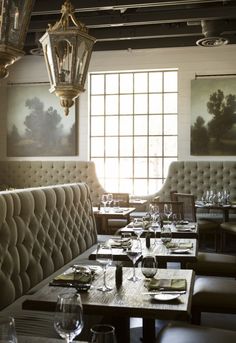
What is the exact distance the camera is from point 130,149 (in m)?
8.72

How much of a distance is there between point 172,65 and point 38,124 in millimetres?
2780

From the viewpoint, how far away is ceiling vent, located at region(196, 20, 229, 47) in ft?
21.9

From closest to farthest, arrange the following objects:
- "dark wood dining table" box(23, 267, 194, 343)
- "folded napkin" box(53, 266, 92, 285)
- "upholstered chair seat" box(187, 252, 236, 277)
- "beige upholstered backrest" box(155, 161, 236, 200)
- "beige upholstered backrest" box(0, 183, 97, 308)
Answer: "dark wood dining table" box(23, 267, 194, 343) → "folded napkin" box(53, 266, 92, 285) → "beige upholstered backrest" box(0, 183, 97, 308) → "upholstered chair seat" box(187, 252, 236, 277) → "beige upholstered backrest" box(155, 161, 236, 200)

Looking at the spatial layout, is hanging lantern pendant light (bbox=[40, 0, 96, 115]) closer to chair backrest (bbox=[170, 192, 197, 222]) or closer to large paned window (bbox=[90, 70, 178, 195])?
chair backrest (bbox=[170, 192, 197, 222])

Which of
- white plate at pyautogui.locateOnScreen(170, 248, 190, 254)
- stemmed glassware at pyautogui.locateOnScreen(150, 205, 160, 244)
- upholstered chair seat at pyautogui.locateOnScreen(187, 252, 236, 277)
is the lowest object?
upholstered chair seat at pyautogui.locateOnScreen(187, 252, 236, 277)

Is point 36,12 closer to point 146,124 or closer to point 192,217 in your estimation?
point 146,124

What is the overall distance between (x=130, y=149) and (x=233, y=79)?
7.37 ft

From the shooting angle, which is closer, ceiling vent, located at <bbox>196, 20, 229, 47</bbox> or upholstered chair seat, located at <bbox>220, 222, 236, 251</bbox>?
upholstered chair seat, located at <bbox>220, 222, 236, 251</bbox>

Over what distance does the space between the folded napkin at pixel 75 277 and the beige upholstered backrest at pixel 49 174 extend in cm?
596

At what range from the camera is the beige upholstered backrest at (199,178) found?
800 cm

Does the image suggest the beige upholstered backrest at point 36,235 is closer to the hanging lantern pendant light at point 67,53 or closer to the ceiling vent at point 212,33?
the hanging lantern pendant light at point 67,53

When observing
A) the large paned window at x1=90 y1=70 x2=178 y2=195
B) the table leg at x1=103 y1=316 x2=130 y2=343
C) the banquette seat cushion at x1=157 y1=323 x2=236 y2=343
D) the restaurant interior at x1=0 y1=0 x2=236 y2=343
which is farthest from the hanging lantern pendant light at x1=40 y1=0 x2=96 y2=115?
the large paned window at x1=90 y1=70 x2=178 y2=195

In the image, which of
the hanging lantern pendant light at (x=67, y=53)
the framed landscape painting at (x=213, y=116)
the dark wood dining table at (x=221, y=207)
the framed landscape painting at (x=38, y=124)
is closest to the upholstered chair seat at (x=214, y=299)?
the hanging lantern pendant light at (x=67, y=53)

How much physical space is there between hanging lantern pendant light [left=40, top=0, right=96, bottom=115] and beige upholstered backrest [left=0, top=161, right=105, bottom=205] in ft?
18.9
